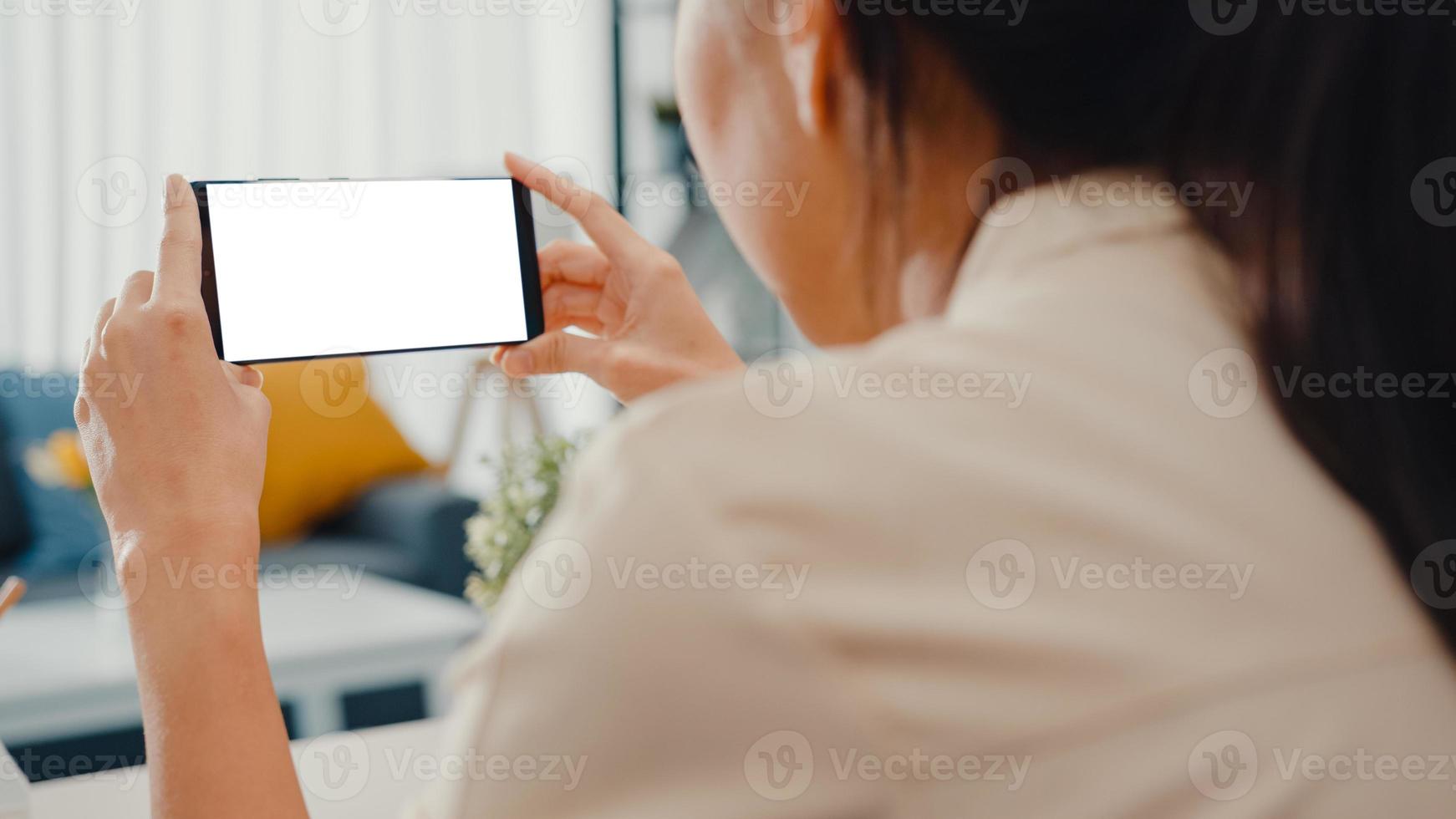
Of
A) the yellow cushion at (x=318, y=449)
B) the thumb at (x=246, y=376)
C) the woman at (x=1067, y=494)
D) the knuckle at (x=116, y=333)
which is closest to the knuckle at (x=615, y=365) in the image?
the thumb at (x=246, y=376)

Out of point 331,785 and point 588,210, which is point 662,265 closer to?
point 588,210

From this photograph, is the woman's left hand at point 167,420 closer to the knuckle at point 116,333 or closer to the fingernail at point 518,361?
the knuckle at point 116,333

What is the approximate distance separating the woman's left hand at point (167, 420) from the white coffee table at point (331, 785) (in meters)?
0.17

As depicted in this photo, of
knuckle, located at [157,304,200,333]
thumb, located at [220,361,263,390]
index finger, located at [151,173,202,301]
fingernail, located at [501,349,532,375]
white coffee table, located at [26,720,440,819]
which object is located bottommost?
white coffee table, located at [26,720,440,819]

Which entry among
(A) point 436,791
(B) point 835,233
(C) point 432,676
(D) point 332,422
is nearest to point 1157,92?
(B) point 835,233

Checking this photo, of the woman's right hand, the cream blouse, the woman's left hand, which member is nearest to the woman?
the cream blouse

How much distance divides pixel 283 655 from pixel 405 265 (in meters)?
0.78

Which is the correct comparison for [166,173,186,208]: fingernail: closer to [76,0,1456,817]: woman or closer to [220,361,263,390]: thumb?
[220,361,263,390]: thumb

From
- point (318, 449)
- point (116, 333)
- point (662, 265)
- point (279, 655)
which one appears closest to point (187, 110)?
point (318, 449)

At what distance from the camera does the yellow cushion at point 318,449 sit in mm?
2660

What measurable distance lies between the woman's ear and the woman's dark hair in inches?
2.0

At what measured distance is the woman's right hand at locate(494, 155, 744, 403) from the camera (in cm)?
97

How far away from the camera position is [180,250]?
74cm

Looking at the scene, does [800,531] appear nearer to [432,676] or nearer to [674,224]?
[432,676]
